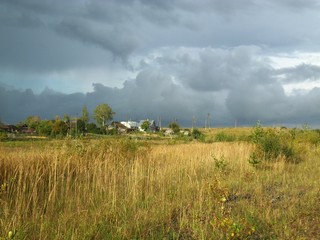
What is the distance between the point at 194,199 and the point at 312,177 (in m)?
5.63

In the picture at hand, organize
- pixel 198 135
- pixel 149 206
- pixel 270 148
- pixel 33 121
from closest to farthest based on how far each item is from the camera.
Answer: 1. pixel 149 206
2. pixel 270 148
3. pixel 198 135
4. pixel 33 121

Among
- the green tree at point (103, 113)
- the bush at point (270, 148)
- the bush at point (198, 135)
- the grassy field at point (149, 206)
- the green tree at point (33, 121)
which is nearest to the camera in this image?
the grassy field at point (149, 206)

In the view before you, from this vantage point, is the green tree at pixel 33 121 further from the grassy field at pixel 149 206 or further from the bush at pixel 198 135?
the grassy field at pixel 149 206

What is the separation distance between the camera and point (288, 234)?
5363mm

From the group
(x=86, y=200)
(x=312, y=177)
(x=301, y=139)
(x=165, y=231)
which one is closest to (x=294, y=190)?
(x=312, y=177)

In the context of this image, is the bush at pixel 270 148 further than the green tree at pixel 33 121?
No

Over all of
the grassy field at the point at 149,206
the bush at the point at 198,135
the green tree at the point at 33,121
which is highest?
the green tree at the point at 33,121

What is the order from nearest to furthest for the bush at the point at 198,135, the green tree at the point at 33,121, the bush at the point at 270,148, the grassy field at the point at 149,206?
the grassy field at the point at 149,206, the bush at the point at 270,148, the bush at the point at 198,135, the green tree at the point at 33,121

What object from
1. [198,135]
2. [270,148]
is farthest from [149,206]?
[198,135]

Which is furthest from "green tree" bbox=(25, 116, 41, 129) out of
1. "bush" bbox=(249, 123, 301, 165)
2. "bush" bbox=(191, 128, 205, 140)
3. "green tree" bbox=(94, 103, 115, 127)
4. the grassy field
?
the grassy field

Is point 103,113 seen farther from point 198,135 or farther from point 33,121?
point 198,135

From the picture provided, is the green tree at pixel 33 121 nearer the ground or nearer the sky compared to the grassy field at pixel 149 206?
nearer the sky

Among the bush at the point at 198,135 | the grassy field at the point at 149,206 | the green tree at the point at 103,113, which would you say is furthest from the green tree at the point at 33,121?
the grassy field at the point at 149,206

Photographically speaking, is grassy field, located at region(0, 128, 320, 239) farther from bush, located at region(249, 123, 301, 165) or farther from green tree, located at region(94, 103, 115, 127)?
green tree, located at region(94, 103, 115, 127)
